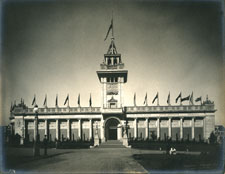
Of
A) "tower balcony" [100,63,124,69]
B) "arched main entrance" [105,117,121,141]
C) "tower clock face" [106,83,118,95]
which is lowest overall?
"arched main entrance" [105,117,121,141]

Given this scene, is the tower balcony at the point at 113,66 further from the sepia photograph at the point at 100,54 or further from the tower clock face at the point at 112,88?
the sepia photograph at the point at 100,54

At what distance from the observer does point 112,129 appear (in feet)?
195

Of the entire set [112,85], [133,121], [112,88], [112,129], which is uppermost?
[112,85]

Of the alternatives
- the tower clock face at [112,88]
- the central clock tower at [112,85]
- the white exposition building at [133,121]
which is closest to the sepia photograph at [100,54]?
the central clock tower at [112,85]

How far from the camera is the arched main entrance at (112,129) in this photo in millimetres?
58562

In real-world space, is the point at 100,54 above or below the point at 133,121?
above

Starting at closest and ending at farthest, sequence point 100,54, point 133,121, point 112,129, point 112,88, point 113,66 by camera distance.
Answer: point 100,54 → point 113,66 → point 112,88 → point 112,129 → point 133,121

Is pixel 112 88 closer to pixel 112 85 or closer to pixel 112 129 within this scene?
pixel 112 85

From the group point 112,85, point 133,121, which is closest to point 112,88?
point 112,85

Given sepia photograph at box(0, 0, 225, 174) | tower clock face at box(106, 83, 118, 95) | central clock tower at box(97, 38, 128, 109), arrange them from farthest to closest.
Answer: tower clock face at box(106, 83, 118, 95) → central clock tower at box(97, 38, 128, 109) → sepia photograph at box(0, 0, 225, 174)

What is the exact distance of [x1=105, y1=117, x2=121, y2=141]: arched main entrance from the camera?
58.6 metres

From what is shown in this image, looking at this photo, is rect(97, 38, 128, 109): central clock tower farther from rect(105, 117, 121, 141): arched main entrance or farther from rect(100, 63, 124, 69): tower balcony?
rect(105, 117, 121, 141): arched main entrance

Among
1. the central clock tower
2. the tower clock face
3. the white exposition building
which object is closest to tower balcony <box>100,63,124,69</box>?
the central clock tower

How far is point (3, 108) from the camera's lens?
24.9 metres
